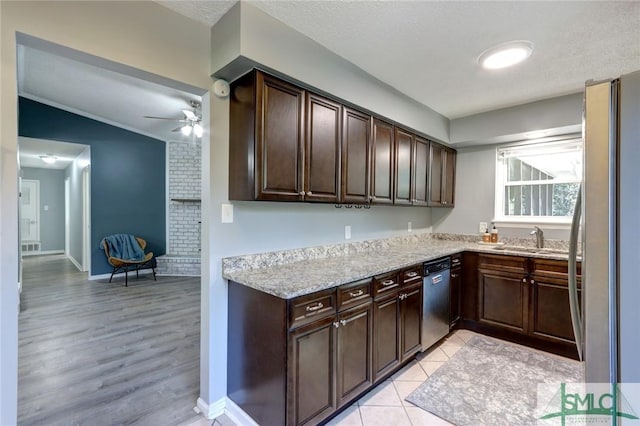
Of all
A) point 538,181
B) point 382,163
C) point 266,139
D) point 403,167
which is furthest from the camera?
point 538,181

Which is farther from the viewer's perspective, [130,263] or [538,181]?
[130,263]

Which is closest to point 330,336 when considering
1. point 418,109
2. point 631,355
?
point 631,355

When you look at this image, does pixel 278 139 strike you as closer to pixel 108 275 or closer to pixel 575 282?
pixel 575 282

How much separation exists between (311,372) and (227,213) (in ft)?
3.61

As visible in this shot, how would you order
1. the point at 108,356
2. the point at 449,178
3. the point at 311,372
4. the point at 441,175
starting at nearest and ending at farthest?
the point at 311,372 → the point at 108,356 → the point at 441,175 → the point at 449,178

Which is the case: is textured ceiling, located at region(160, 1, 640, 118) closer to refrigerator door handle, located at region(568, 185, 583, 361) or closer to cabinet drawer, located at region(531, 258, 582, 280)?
refrigerator door handle, located at region(568, 185, 583, 361)

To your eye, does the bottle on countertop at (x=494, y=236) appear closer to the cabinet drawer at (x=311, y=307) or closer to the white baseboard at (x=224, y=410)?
the cabinet drawer at (x=311, y=307)

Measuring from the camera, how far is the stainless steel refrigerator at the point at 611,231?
3.11ft

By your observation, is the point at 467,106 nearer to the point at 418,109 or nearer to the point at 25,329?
the point at 418,109

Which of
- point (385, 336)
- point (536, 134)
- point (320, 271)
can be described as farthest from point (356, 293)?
point (536, 134)

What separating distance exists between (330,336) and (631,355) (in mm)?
1253

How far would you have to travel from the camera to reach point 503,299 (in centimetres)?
302

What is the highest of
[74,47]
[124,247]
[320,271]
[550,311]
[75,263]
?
[74,47]

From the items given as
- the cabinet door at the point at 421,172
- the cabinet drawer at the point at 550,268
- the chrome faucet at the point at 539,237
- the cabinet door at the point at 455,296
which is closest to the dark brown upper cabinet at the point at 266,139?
the cabinet door at the point at 421,172
